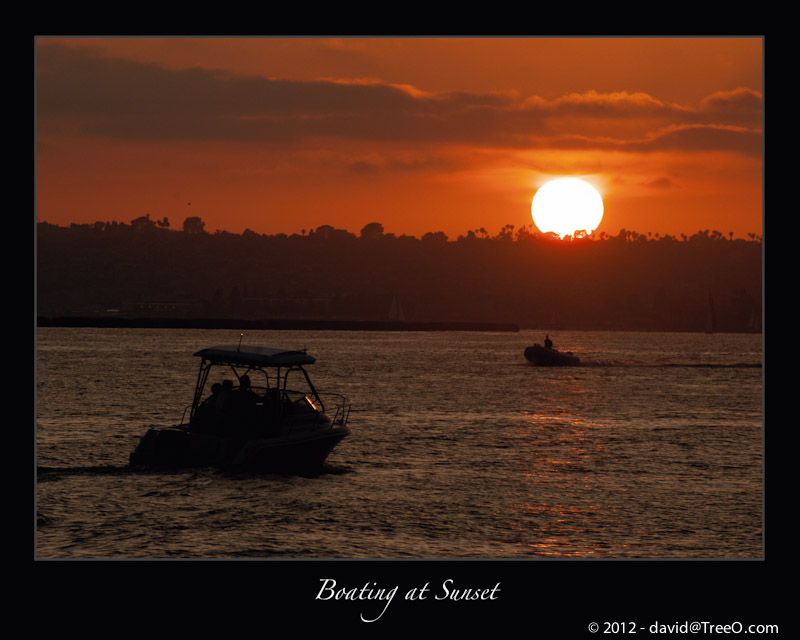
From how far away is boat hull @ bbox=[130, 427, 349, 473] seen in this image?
28.4 meters

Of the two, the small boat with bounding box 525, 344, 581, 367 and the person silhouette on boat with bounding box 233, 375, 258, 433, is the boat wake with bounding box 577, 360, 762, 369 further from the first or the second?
the person silhouette on boat with bounding box 233, 375, 258, 433

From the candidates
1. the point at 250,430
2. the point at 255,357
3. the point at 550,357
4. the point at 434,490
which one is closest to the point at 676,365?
the point at 550,357

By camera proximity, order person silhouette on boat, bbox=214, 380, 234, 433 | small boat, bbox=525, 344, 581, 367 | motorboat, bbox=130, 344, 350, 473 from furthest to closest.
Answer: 1. small boat, bbox=525, 344, 581, 367
2. person silhouette on boat, bbox=214, 380, 234, 433
3. motorboat, bbox=130, 344, 350, 473

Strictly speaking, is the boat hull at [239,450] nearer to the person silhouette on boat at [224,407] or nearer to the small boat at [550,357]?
the person silhouette on boat at [224,407]

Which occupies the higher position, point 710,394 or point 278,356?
point 278,356

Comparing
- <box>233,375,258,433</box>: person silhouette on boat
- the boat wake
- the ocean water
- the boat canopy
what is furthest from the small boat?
<box>233,375,258,433</box>: person silhouette on boat

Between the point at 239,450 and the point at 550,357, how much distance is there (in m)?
88.3

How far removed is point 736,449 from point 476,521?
22726mm

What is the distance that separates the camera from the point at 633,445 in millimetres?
45656

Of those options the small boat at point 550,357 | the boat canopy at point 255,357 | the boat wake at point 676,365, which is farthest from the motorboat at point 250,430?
the boat wake at point 676,365

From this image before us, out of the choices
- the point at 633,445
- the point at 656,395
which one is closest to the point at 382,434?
the point at 633,445

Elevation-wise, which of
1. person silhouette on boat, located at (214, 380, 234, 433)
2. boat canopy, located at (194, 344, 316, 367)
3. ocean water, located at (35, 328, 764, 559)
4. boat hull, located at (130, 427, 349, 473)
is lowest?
ocean water, located at (35, 328, 764, 559)

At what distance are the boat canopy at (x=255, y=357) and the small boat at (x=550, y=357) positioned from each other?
280 ft
